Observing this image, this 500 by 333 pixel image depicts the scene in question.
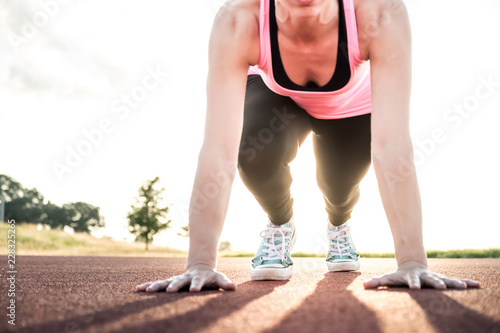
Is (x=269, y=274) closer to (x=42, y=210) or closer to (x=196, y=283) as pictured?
(x=196, y=283)

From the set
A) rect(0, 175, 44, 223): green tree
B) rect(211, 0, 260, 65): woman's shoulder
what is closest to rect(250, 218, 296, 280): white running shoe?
rect(211, 0, 260, 65): woman's shoulder

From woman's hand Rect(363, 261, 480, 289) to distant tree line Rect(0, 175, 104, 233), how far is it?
135 feet

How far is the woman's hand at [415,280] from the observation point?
1.90 metres

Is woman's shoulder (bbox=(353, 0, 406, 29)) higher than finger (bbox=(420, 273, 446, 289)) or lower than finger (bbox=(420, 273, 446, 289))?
higher

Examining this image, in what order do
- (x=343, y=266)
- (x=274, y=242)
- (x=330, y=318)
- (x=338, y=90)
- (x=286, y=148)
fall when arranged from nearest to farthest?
(x=330, y=318)
(x=338, y=90)
(x=286, y=148)
(x=274, y=242)
(x=343, y=266)

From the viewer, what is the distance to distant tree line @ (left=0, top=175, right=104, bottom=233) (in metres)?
43.8

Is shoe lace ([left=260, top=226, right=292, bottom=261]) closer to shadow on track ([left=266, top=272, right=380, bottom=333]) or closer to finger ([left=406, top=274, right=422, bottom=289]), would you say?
finger ([left=406, top=274, right=422, bottom=289])

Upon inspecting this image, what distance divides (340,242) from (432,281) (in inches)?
77.3

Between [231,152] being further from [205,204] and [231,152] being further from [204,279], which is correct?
[204,279]

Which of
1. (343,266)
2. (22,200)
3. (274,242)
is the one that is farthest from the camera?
(22,200)

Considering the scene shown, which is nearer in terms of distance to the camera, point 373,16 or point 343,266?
point 373,16

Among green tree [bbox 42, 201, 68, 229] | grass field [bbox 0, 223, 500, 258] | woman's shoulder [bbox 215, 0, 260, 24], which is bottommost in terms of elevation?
grass field [bbox 0, 223, 500, 258]

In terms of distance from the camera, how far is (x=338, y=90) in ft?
8.00

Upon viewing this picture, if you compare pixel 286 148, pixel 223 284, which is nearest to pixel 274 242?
pixel 286 148
